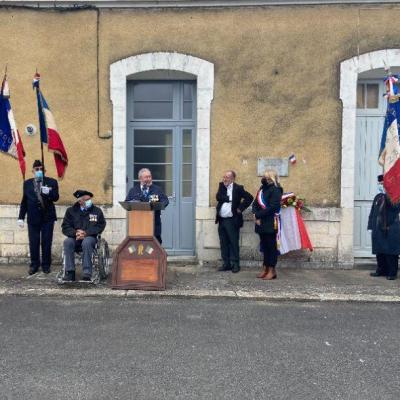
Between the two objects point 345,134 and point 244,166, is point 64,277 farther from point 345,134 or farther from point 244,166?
point 345,134

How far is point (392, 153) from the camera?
627 cm

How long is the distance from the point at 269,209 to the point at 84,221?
9.00 feet

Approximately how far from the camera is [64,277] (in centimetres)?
657

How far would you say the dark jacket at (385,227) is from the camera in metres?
7.01

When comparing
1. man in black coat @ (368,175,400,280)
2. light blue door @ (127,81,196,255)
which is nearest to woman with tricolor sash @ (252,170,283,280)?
man in black coat @ (368,175,400,280)

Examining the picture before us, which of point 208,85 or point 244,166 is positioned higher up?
point 208,85

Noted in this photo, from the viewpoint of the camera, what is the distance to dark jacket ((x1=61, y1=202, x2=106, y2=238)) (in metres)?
6.73

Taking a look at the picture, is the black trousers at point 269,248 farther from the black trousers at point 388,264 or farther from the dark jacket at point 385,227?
the black trousers at point 388,264

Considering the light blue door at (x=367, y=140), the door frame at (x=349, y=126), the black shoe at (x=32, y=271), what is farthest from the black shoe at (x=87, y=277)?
the light blue door at (x=367, y=140)

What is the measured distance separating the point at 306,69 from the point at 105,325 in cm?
529

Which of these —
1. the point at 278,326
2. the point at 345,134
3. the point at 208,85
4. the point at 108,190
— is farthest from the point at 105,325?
the point at 345,134

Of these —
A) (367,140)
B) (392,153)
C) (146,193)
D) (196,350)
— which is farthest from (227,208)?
(196,350)

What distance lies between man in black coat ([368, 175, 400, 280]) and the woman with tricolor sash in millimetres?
1551

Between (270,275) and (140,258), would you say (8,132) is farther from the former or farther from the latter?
(270,275)
